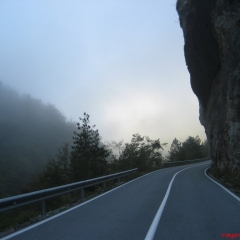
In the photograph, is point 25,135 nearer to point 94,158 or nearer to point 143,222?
point 94,158

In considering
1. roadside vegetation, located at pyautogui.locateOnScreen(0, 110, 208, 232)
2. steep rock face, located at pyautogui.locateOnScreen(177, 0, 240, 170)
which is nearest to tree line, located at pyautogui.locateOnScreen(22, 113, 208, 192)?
roadside vegetation, located at pyautogui.locateOnScreen(0, 110, 208, 232)

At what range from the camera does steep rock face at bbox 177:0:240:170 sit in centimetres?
2261

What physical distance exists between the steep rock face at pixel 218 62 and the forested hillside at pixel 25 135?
31.5 m

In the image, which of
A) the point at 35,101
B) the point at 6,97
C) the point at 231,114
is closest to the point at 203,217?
the point at 231,114

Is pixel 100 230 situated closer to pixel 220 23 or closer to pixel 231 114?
pixel 231 114

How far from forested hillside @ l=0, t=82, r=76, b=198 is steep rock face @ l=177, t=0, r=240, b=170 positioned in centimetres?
3150

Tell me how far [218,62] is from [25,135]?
6560 centimetres

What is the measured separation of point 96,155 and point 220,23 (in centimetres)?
2264

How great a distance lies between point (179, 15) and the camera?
3444 centimetres

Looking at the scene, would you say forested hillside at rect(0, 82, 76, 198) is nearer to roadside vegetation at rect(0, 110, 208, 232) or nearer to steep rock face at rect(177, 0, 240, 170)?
roadside vegetation at rect(0, 110, 208, 232)

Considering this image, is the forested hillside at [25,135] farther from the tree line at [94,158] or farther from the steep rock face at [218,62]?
the steep rock face at [218,62]

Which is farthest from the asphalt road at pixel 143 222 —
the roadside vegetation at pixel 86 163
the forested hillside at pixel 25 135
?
the forested hillside at pixel 25 135

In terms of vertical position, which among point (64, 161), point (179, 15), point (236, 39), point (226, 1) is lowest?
point (64, 161)

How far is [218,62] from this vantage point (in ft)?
98.5
